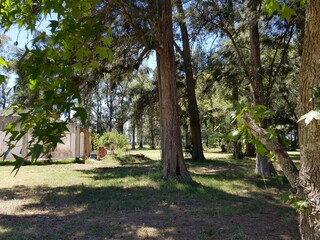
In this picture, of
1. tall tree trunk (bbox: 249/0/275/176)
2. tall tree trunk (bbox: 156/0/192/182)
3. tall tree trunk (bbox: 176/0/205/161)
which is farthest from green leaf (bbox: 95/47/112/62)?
tall tree trunk (bbox: 176/0/205/161)

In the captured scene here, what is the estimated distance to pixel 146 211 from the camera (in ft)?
20.6

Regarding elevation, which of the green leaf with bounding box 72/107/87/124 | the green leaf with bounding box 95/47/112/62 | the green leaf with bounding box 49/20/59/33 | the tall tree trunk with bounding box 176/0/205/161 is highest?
the tall tree trunk with bounding box 176/0/205/161

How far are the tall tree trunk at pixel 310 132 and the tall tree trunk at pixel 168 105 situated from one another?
8.17 metres

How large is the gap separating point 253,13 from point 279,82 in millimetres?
5283

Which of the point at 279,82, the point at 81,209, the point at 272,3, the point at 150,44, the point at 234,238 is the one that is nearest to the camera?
the point at 272,3

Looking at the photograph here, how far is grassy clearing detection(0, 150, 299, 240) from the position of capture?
16.1ft

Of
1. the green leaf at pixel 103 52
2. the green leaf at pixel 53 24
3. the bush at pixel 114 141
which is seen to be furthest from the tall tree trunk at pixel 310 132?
the bush at pixel 114 141

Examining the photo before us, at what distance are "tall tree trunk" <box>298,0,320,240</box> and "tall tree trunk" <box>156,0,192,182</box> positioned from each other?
321 inches

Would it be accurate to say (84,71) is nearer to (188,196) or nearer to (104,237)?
(104,237)

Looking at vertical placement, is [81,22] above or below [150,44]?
below

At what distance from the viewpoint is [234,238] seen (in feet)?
15.0

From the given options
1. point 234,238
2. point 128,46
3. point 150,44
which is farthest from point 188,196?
point 128,46

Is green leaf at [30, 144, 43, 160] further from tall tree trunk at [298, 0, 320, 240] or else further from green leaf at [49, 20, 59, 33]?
tall tree trunk at [298, 0, 320, 240]

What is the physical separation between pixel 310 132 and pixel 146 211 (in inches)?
198
